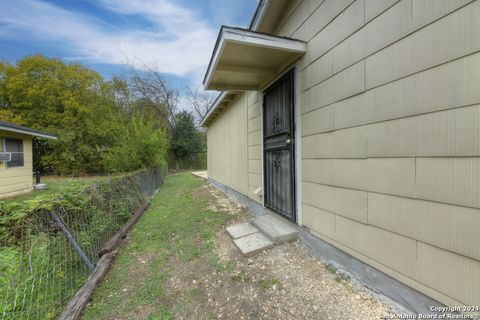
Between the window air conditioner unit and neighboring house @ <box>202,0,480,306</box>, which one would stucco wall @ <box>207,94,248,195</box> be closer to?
neighboring house @ <box>202,0,480,306</box>

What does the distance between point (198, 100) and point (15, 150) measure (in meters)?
16.8

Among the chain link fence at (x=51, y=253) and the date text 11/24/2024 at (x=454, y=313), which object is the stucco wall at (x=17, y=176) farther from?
the date text 11/24/2024 at (x=454, y=313)

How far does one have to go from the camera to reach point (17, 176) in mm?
7746

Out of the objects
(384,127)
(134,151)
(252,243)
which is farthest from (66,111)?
(384,127)

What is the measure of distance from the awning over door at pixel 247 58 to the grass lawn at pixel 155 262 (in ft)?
8.08

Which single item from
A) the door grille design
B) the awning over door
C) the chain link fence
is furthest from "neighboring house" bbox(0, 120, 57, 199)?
the door grille design

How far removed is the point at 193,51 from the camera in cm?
1542

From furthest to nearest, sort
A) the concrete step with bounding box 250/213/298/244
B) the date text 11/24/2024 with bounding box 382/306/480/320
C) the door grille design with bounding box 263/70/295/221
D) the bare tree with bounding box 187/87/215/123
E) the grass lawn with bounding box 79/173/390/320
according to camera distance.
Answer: the bare tree with bounding box 187/87/215/123 < the door grille design with bounding box 263/70/295/221 < the concrete step with bounding box 250/213/298/244 < the grass lawn with bounding box 79/173/390/320 < the date text 11/24/2024 with bounding box 382/306/480/320

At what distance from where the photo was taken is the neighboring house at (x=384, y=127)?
1.15 metres

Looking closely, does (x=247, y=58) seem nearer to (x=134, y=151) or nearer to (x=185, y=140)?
(x=134, y=151)

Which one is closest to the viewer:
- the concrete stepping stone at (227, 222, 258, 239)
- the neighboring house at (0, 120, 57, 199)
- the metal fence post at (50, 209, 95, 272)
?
the metal fence post at (50, 209, 95, 272)

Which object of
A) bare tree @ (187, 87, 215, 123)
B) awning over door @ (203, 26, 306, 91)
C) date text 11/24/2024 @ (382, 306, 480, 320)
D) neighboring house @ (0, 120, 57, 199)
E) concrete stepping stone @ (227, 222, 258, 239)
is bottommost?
concrete stepping stone @ (227, 222, 258, 239)

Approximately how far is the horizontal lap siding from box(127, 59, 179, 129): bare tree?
65.0 ft

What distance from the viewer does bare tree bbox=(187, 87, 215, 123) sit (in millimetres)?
22500
